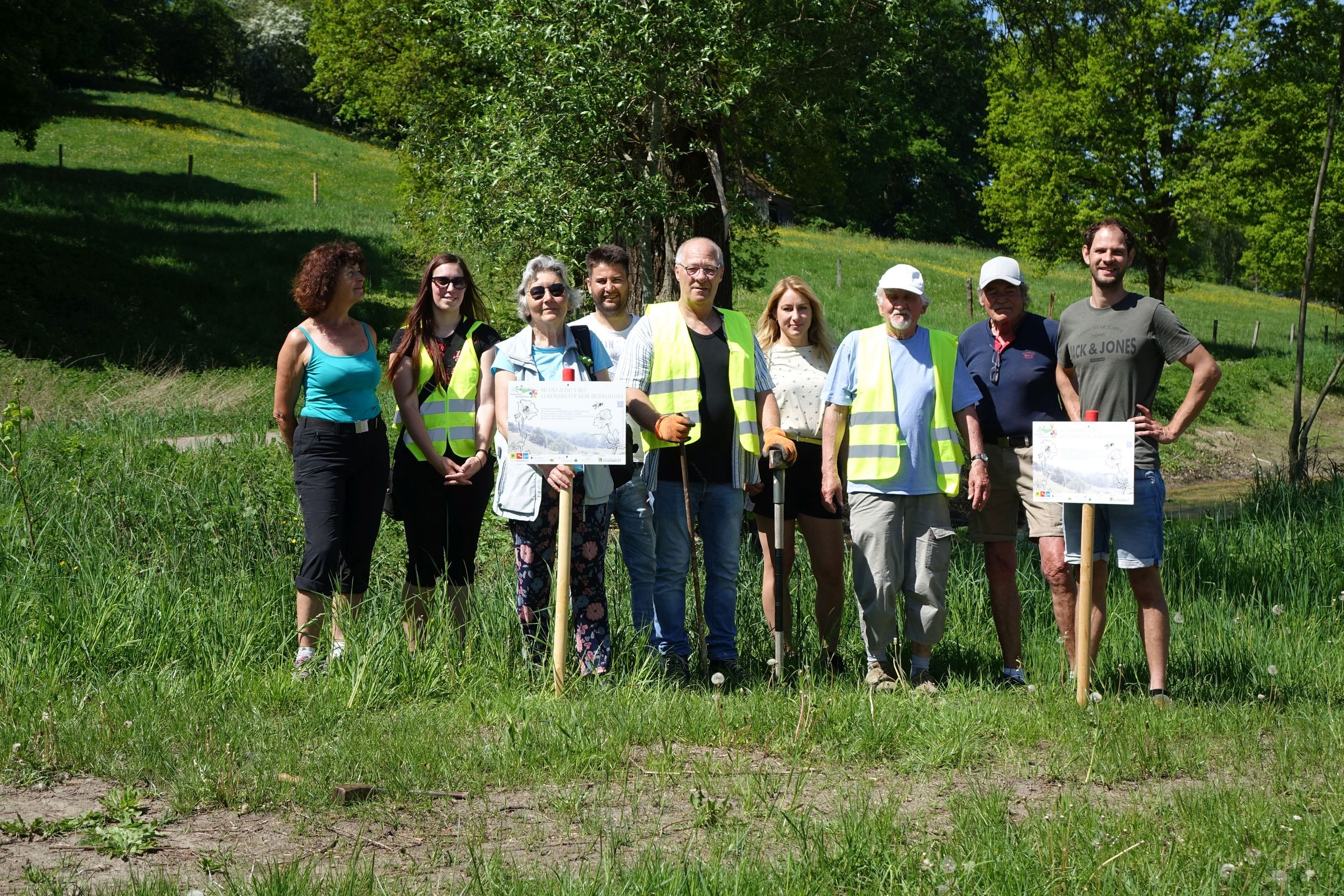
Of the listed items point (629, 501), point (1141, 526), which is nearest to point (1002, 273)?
point (1141, 526)

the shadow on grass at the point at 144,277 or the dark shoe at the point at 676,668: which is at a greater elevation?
the shadow on grass at the point at 144,277

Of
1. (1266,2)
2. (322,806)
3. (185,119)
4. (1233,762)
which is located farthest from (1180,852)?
(185,119)

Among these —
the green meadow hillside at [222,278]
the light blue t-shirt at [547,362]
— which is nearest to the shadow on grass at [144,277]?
the green meadow hillside at [222,278]

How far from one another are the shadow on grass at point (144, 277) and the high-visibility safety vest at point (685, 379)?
49.7ft

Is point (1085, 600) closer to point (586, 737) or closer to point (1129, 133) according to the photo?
point (586, 737)

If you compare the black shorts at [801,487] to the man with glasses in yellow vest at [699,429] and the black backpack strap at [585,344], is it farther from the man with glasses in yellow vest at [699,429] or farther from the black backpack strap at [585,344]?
the black backpack strap at [585,344]

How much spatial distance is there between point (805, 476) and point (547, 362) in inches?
62.2

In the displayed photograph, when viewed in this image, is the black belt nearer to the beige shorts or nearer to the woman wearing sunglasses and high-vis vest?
the woman wearing sunglasses and high-vis vest

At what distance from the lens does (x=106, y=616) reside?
19.2ft

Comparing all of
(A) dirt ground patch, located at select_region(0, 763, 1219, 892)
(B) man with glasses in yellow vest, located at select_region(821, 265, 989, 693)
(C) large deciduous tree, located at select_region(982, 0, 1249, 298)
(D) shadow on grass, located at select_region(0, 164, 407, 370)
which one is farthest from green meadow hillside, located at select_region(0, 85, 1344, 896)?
(C) large deciduous tree, located at select_region(982, 0, 1249, 298)

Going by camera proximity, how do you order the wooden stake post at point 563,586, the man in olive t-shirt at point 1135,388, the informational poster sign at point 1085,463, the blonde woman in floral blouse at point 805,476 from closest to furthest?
1. the wooden stake post at point 563,586
2. the informational poster sign at point 1085,463
3. the man in olive t-shirt at point 1135,388
4. the blonde woman in floral blouse at point 805,476

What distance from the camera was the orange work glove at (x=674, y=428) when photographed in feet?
17.7

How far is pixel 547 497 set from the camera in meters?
5.70

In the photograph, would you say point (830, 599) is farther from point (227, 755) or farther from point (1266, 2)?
point (1266, 2)
